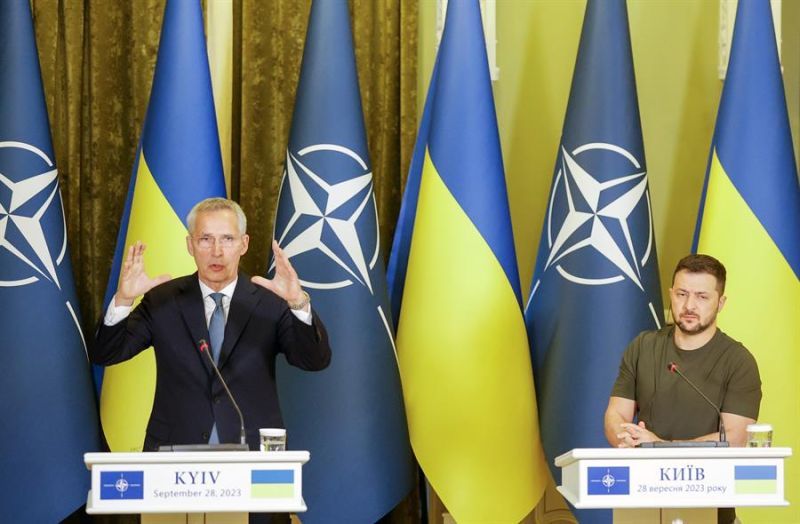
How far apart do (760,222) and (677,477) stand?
2.11 metres

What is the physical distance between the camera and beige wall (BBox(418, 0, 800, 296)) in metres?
5.79

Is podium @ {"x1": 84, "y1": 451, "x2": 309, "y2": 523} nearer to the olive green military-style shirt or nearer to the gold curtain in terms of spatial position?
the olive green military-style shirt

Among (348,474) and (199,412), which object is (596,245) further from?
(199,412)

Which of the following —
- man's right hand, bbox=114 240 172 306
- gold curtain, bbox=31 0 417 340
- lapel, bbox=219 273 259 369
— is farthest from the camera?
gold curtain, bbox=31 0 417 340

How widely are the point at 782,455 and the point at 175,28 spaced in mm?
2988

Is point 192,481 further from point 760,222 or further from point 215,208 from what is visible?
point 760,222

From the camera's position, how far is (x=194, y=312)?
12.3 feet

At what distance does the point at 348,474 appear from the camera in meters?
4.74

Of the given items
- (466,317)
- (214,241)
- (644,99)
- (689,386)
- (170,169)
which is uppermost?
(644,99)

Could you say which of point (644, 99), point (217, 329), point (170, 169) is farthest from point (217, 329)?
point (644, 99)

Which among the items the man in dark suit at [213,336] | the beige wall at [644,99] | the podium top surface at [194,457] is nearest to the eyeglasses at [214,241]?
the man in dark suit at [213,336]

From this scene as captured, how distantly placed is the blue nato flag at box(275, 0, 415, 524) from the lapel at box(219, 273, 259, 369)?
1.07 meters

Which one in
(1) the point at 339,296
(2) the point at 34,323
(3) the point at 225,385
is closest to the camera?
(3) the point at 225,385

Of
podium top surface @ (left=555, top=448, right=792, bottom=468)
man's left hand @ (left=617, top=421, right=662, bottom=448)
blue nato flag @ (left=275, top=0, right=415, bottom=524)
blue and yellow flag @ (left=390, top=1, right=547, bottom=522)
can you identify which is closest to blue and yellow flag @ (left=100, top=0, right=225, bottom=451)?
blue nato flag @ (left=275, top=0, right=415, bottom=524)
